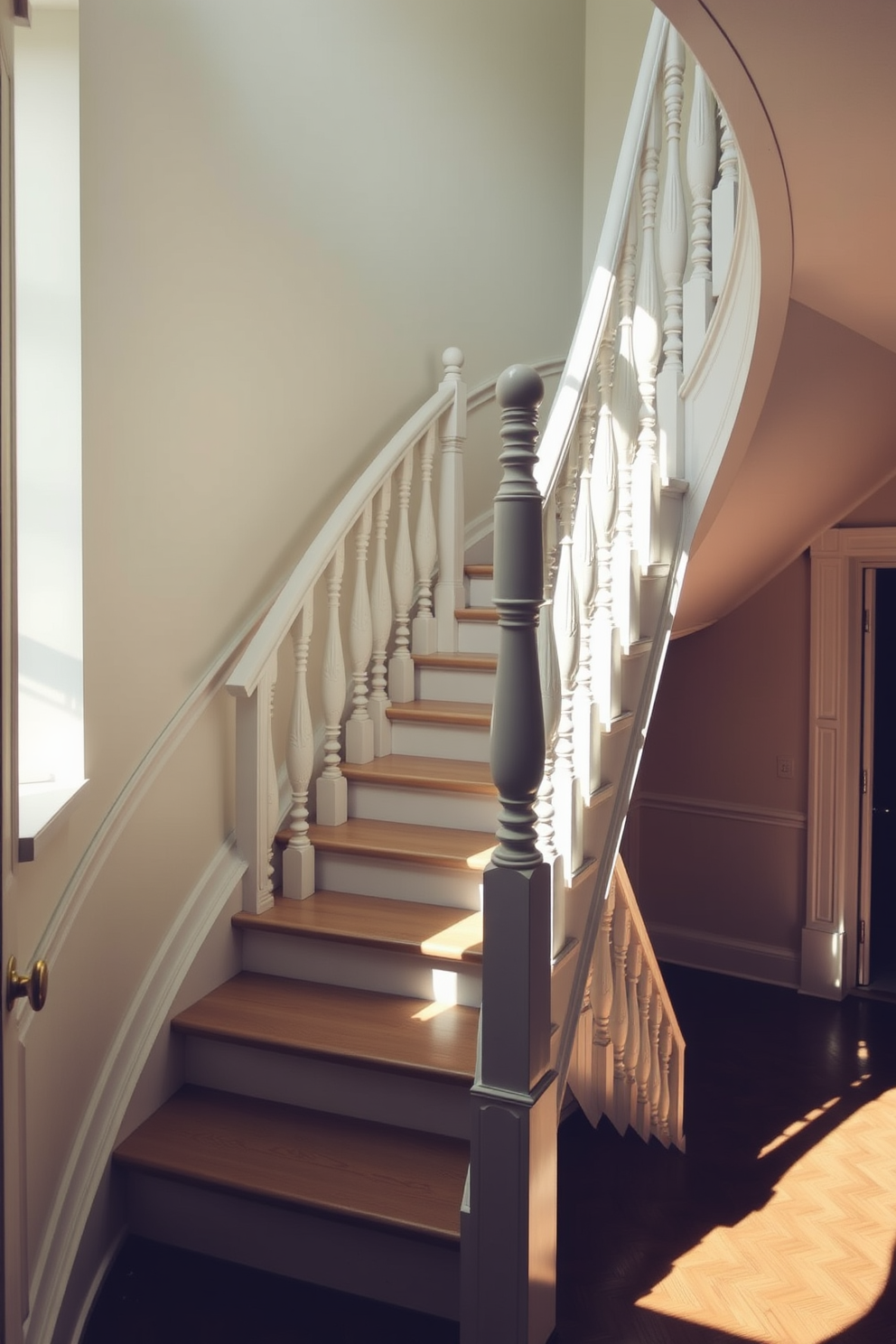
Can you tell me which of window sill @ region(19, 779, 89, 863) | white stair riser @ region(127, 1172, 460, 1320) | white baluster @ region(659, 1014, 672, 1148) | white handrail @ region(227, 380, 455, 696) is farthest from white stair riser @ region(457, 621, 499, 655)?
white stair riser @ region(127, 1172, 460, 1320)

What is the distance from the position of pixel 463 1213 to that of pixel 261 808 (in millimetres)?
1302

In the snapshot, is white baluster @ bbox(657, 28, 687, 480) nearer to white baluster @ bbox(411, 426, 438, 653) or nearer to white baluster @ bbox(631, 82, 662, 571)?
white baluster @ bbox(631, 82, 662, 571)

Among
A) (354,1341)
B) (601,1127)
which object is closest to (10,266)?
(354,1341)

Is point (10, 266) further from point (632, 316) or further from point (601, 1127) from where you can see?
point (601, 1127)

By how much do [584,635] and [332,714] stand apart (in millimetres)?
961

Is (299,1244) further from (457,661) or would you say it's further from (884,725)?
(884,725)

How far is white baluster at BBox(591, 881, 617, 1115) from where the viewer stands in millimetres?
3127

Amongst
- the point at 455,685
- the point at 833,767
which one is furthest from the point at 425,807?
the point at 833,767

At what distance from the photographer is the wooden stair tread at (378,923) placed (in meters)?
2.60

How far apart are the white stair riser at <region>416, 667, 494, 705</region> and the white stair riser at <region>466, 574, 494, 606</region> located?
1.68 ft

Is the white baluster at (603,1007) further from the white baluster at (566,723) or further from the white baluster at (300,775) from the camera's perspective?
the white baluster at (300,775)

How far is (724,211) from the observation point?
286cm

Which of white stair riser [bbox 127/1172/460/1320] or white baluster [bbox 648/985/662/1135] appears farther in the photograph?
white baluster [bbox 648/985/662/1135]

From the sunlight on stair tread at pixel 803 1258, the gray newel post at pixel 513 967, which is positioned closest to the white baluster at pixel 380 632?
the gray newel post at pixel 513 967
